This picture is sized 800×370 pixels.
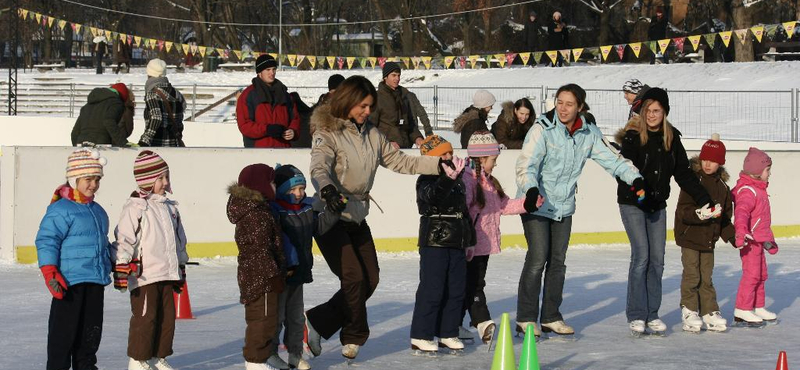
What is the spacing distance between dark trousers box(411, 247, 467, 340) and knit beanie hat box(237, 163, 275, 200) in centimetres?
120

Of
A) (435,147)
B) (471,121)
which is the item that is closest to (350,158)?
(435,147)

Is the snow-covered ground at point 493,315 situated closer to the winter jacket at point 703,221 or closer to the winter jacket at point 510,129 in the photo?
the winter jacket at point 703,221

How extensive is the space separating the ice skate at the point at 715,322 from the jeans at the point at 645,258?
1.52ft

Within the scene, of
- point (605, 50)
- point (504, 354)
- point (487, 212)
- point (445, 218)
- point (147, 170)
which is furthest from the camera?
point (605, 50)

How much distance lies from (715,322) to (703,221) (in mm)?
633

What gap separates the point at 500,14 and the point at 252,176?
3592cm

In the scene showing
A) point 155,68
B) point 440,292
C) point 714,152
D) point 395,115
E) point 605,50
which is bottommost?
point 440,292

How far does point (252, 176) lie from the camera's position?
6.62 metres

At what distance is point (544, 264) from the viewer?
8.07 m

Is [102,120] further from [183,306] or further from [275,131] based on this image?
[183,306]

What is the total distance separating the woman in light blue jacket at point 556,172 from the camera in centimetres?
790

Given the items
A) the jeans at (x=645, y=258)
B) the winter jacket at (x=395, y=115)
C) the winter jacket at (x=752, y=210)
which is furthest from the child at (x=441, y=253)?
the winter jacket at (x=395, y=115)

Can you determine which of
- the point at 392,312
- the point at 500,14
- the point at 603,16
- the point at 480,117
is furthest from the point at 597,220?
the point at 500,14

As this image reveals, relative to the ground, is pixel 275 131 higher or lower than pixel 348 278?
higher
